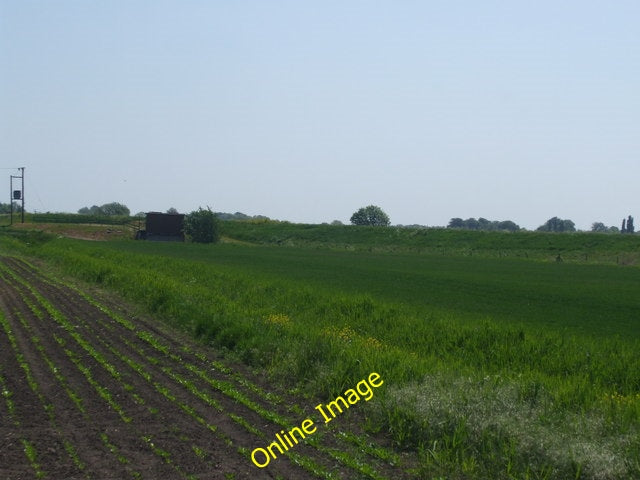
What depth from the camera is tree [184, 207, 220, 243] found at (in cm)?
7925

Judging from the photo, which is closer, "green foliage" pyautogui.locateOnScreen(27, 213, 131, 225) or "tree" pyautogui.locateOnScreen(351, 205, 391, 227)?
"green foliage" pyautogui.locateOnScreen(27, 213, 131, 225)

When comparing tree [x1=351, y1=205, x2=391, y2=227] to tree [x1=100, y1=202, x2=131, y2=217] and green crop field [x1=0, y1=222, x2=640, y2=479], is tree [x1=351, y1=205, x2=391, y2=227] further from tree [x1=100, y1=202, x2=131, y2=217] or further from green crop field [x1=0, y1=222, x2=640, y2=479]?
green crop field [x1=0, y1=222, x2=640, y2=479]

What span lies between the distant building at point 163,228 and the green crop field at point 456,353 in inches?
1952

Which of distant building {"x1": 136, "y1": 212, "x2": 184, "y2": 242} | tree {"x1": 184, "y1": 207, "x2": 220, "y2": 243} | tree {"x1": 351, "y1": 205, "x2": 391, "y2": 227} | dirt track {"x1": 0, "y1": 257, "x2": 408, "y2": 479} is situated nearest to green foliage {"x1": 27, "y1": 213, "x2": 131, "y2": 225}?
distant building {"x1": 136, "y1": 212, "x2": 184, "y2": 242}

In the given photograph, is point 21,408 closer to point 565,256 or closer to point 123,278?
point 123,278

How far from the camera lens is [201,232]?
79500mm

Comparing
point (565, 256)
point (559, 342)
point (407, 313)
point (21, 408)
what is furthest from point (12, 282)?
point (565, 256)

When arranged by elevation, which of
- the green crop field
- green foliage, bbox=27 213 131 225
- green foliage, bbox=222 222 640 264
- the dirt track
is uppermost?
green foliage, bbox=27 213 131 225

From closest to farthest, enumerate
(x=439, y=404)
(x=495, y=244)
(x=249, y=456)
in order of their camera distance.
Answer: (x=249, y=456) < (x=439, y=404) < (x=495, y=244)

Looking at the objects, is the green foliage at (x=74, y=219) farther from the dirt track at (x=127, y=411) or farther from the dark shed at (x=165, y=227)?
the dirt track at (x=127, y=411)

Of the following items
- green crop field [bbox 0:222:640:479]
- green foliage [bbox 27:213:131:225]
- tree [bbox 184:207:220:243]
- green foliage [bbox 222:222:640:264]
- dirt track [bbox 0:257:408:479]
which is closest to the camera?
dirt track [bbox 0:257:408:479]

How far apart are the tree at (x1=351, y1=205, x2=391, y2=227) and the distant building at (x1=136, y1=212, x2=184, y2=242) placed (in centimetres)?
6204

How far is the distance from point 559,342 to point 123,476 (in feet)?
32.6

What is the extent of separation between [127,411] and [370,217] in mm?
132141
